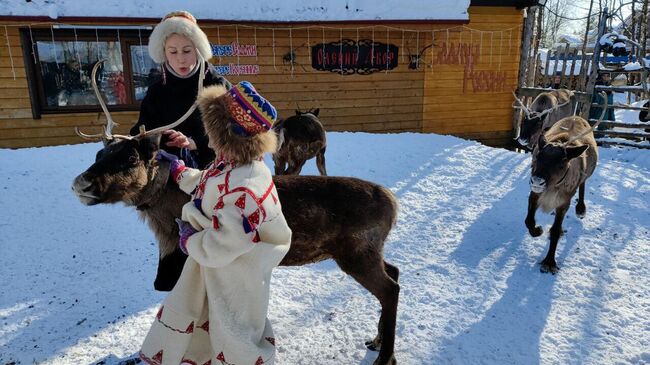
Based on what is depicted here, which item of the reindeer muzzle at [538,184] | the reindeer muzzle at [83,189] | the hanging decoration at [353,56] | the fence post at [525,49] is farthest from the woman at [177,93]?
the fence post at [525,49]

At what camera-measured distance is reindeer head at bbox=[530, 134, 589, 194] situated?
454cm

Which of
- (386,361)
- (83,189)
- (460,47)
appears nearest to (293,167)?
(386,361)

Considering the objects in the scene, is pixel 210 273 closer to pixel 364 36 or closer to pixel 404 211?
pixel 404 211

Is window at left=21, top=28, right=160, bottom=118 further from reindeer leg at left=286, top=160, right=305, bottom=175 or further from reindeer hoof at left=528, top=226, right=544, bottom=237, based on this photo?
reindeer hoof at left=528, top=226, right=544, bottom=237

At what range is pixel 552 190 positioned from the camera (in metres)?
4.71

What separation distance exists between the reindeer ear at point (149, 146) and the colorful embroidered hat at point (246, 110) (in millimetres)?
823

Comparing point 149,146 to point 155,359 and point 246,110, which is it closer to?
point 246,110

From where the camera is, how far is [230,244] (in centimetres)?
192

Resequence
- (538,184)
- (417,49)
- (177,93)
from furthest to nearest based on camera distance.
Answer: (417,49)
(538,184)
(177,93)

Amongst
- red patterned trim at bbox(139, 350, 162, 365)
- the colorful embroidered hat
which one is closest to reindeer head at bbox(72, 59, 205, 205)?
the colorful embroidered hat

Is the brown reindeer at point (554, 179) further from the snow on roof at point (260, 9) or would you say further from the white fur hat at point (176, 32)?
the snow on roof at point (260, 9)

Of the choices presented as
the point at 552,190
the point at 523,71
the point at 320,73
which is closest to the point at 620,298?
the point at 552,190

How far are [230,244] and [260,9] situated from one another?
26.7 feet

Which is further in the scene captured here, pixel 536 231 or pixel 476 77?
pixel 476 77
